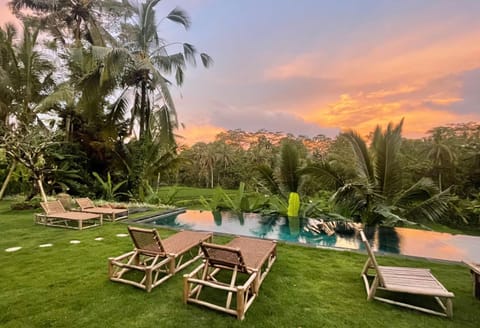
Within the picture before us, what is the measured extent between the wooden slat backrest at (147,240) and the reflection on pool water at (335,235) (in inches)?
127

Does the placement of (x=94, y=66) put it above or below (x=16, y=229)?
above

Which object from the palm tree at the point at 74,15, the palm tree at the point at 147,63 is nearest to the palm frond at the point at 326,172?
the palm tree at the point at 147,63

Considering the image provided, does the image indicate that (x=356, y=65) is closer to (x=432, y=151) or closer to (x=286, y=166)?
(x=286, y=166)

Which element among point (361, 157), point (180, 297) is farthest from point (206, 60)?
point (180, 297)

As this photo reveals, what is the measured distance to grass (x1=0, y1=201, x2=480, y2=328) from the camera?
2.58 metres

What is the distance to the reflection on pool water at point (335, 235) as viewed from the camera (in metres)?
5.41

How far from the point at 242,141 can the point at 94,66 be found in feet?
89.3

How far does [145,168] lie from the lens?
39.0 feet

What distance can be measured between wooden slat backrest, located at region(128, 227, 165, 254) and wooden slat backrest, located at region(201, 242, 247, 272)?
0.80m

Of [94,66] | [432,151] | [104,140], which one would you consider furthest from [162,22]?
[432,151]

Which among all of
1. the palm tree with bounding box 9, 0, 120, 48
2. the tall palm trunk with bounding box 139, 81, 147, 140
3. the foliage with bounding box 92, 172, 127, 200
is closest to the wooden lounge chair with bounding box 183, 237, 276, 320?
the foliage with bounding box 92, 172, 127, 200

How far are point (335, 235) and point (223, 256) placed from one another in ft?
15.1

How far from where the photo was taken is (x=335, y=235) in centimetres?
667

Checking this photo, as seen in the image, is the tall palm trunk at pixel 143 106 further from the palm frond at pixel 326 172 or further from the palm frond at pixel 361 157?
the palm frond at pixel 361 157
